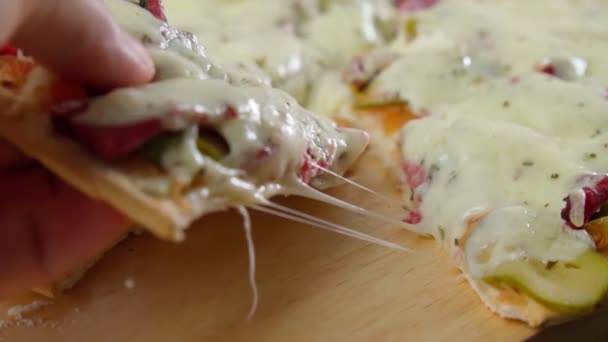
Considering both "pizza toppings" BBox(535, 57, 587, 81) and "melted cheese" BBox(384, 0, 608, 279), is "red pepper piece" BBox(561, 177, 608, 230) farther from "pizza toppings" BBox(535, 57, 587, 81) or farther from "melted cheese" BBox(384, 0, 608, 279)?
"pizza toppings" BBox(535, 57, 587, 81)

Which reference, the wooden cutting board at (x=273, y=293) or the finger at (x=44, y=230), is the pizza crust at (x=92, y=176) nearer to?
the finger at (x=44, y=230)

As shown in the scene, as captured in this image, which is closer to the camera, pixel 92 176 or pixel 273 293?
pixel 92 176

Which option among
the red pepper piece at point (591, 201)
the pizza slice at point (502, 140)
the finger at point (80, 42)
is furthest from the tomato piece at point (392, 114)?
the finger at point (80, 42)

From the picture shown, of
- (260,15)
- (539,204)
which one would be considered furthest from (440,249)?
(260,15)

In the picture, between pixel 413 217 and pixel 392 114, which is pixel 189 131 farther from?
pixel 392 114

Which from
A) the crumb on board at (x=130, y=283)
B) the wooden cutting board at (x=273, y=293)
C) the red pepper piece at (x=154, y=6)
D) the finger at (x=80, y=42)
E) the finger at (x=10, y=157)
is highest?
the finger at (x=80, y=42)

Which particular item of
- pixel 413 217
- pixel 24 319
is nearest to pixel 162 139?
pixel 24 319

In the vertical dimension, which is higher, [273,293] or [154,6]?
[154,6]
